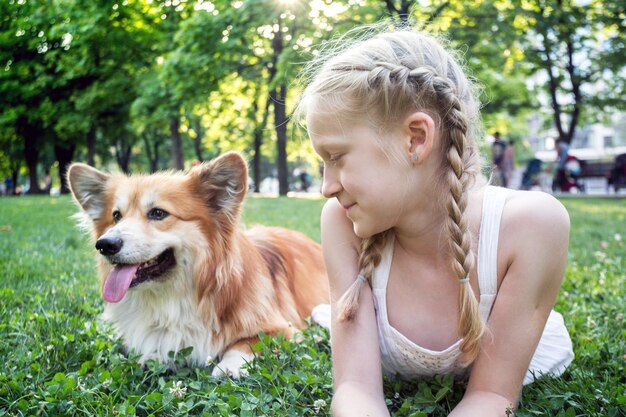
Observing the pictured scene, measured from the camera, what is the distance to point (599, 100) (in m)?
19.7

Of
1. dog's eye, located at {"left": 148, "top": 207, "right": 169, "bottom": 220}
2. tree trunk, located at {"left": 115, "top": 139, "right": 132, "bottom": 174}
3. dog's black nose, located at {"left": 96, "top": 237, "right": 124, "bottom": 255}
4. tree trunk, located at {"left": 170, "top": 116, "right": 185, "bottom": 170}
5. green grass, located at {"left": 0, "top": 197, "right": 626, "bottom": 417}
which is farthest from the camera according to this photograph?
tree trunk, located at {"left": 115, "top": 139, "right": 132, "bottom": 174}

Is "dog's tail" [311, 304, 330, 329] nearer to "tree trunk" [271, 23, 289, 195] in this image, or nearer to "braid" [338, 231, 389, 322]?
"braid" [338, 231, 389, 322]

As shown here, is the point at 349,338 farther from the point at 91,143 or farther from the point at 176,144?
the point at 91,143

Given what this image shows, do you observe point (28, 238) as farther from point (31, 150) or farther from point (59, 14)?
point (31, 150)

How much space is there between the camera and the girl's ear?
1.82 meters

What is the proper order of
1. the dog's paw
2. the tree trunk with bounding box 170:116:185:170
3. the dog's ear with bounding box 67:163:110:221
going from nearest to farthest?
1. the dog's paw
2. the dog's ear with bounding box 67:163:110:221
3. the tree trunk with bounding box 170:116:185:170

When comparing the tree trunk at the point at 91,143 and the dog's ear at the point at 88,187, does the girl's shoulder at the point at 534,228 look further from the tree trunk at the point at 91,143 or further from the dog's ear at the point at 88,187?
the tree trunk at the point at 91,143

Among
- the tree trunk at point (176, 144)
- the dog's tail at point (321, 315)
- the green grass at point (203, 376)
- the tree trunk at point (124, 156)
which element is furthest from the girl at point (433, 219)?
the tree trunk at point (124, 156)

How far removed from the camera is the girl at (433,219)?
6.06 ft

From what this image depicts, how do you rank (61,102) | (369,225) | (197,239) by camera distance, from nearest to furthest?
(369,225)
(197,239)
(61,102)

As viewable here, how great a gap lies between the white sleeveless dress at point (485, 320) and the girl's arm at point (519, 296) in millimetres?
48

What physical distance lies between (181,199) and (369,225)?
4.80ft

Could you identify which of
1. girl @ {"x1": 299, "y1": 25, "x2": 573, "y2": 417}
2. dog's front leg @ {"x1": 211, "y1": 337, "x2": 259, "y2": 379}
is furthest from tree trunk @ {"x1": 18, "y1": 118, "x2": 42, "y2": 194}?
girl @ {"x1": 299, "y1": 25, "x2": 573, "y2": 417}

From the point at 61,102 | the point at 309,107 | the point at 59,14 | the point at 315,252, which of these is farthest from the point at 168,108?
the point at 309,107
